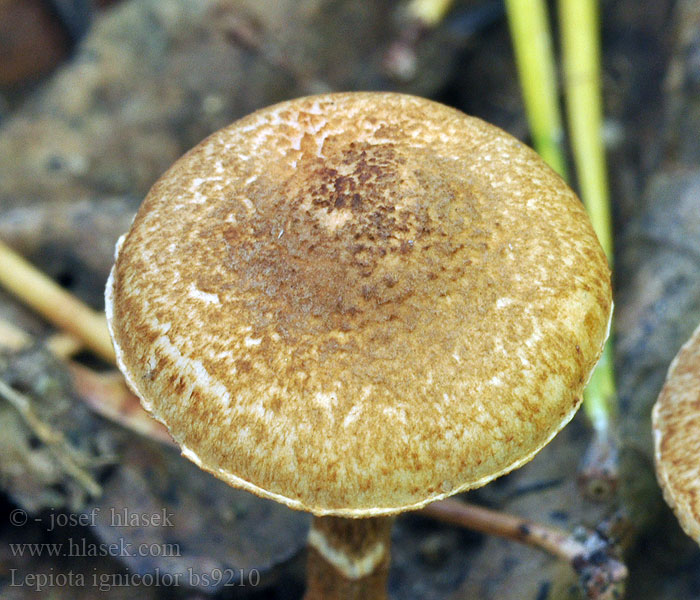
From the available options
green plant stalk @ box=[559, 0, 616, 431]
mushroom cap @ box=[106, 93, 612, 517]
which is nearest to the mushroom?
mushroom cap @ box=[106, 93, 612, 517]

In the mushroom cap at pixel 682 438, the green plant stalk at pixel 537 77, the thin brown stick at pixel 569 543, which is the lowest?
the thin brown stick at pixel 569 543

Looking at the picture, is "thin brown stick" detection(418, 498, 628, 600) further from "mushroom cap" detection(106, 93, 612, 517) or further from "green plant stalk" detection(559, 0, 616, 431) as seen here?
"green plant stalk" detection(559, 0, 616, 431)

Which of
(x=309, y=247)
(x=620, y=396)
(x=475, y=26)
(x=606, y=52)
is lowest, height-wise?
(x=620, y=396)

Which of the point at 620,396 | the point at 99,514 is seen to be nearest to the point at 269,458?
the point at 99,514

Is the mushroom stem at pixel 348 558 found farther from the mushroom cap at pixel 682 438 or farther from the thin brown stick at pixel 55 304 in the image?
the thin brown stick at pixel 55 304

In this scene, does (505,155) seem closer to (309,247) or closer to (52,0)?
(309,247)

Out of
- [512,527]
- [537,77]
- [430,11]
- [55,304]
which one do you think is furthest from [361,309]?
[430,11]

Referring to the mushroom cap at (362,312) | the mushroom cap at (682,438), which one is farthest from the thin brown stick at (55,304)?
the mushroom cap at (682,438)
